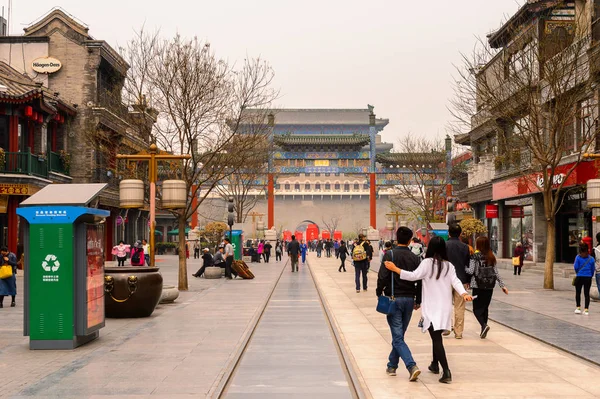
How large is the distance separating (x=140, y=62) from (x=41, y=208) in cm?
1477

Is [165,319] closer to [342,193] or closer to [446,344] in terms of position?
[446,344]

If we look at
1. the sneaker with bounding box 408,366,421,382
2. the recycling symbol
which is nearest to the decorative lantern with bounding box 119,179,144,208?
the recycling symbol

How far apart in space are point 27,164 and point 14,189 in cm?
139

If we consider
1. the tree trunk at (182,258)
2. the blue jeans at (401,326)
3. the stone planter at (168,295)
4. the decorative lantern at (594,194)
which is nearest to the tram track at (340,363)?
the blue jeans at (401,326)

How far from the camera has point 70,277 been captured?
1170 cm

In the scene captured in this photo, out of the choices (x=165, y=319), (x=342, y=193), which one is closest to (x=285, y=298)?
(x=165, y=319)

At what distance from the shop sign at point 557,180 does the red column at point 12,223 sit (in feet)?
66.8

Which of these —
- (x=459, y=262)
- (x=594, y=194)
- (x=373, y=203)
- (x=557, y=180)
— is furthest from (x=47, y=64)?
(x=373, y=203)

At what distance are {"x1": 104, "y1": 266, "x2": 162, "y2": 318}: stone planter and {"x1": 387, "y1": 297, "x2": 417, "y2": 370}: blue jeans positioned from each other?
25.2 feet

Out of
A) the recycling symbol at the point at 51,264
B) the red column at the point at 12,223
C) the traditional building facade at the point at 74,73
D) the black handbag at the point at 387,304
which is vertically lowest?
the black handbag at the point at 387,304

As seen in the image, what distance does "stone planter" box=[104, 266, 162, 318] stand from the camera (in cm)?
1570

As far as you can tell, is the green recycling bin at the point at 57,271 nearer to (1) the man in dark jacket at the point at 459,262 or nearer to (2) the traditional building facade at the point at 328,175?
(1) the man in dark jacket at the point at 459,262

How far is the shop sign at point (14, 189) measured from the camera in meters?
32.8

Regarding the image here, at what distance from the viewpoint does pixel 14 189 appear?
32969 mm
